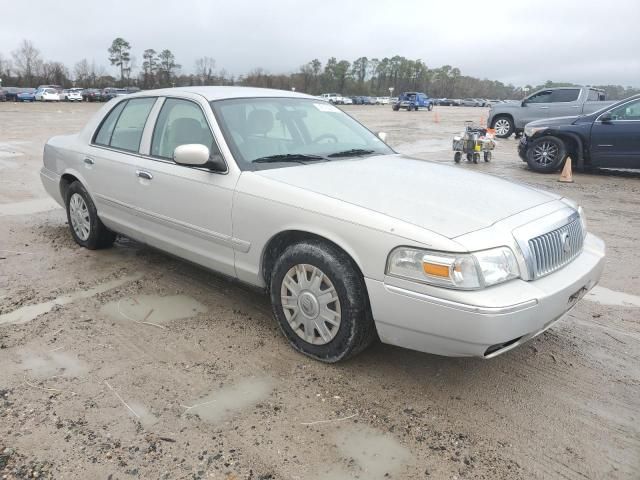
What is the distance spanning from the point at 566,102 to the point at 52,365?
15.7 meters

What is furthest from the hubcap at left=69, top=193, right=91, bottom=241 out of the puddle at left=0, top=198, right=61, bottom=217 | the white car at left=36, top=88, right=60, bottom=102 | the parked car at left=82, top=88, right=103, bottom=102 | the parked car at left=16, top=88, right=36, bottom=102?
the parked car at left=82, top=88, right=103, bottom=102

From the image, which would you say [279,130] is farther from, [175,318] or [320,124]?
[175,318]

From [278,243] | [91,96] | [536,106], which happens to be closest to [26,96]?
[91,96]

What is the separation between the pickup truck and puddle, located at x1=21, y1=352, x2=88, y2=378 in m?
14.6

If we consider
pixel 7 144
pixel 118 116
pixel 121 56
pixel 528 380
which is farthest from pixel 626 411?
pixel 121 56

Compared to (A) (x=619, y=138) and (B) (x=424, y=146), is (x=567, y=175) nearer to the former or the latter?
(A) (x=619, y=138)

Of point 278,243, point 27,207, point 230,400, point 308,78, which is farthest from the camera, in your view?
point 308,78

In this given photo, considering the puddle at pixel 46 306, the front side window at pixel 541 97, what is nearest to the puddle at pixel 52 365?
the puddle at pixel 46 306

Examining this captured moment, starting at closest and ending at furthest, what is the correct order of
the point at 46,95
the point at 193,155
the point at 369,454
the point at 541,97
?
the point at 369,454, the point at 193,155, the point at 541,97, the point at 46,95

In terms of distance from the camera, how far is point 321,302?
122 inches

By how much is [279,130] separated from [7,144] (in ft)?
41.1

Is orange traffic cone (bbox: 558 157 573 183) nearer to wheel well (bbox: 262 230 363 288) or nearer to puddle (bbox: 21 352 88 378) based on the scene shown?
wheel well (bbox: 262 230 363 288)

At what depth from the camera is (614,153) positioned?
10.1m

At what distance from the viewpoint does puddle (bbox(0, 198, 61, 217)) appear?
685 centimetres
